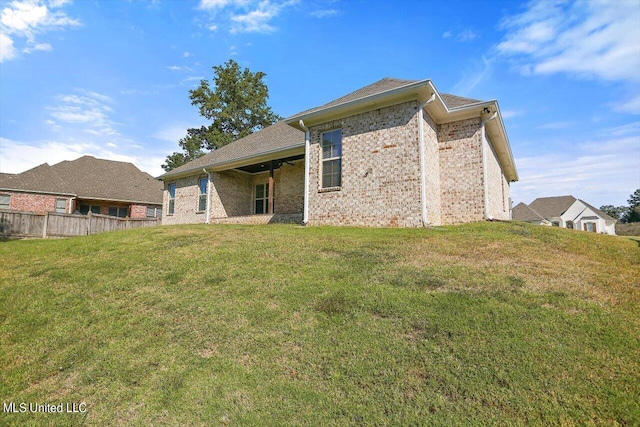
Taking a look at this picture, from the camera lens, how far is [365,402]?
2.80 meters

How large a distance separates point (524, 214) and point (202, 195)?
30.2 m

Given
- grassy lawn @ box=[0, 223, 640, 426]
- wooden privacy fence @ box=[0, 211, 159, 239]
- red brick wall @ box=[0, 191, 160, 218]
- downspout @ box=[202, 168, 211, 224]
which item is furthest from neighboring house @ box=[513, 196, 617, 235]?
red brick wall @ box=[0, 191, 160, 218]

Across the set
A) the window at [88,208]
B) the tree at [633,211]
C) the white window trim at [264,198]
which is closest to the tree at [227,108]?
the window at [88,208]

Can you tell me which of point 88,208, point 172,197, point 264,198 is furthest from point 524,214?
point 88,208

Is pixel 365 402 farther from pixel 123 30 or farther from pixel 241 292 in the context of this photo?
pixel 123 30

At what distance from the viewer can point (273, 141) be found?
53.2 feet

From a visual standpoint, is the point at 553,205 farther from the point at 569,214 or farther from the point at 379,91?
the point at 379,91

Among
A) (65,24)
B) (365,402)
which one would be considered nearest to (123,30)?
(65,24)

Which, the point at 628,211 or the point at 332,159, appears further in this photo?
the point at 628,211

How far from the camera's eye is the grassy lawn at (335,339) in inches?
110

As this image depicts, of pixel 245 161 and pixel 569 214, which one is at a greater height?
pixel 245 161

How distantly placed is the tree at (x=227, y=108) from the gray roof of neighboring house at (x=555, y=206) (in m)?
32.4

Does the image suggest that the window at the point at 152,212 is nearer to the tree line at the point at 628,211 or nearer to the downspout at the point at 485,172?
the downspout at the point at 485,172

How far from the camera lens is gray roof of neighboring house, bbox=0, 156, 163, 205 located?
23.5 meters
